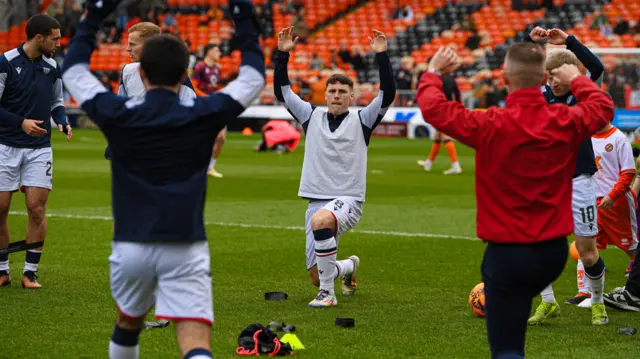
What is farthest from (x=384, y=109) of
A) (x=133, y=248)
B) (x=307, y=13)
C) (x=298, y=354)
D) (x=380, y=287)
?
(x=307, y=13)

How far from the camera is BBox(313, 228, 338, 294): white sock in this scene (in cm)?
915

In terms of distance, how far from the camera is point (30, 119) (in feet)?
31.8

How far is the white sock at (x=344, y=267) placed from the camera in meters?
9.45

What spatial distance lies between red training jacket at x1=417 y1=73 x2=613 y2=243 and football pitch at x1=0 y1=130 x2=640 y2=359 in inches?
82.1

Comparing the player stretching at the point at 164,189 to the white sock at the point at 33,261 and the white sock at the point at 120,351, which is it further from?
the white sock at the point at 33,261

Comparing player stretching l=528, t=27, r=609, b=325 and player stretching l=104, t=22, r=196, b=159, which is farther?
player stretching l=528, t=27, r=609, b=325

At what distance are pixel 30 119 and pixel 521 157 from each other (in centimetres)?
569

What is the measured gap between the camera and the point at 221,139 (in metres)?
19.3

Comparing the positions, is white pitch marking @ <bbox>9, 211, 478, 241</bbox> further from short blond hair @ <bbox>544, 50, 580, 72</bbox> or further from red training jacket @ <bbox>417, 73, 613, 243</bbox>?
red training jacket @ <bbox>417, 73, 613, 243</bbox>

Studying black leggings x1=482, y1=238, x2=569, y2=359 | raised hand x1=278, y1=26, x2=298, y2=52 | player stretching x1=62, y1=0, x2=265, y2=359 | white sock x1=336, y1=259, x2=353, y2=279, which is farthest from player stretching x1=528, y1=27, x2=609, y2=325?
player stretching x1=62, y1=0, x2=265, y2=359

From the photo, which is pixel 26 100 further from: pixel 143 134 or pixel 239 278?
pixel 143 134

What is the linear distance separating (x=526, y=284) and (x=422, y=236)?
847 centimetres

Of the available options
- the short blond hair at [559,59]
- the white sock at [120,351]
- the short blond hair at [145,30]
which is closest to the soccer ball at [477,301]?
the short blond hair at [559,59]

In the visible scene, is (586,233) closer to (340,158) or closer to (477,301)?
(477,301)
